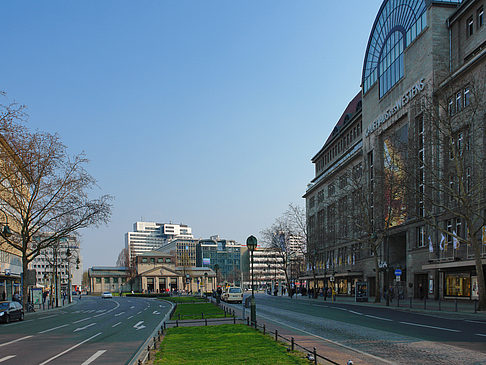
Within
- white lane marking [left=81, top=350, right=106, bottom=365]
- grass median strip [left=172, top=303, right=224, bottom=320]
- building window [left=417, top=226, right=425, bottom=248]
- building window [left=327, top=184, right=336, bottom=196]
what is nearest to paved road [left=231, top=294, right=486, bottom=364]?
grass median strip [left=172, top=303, right=224, bottom=320]

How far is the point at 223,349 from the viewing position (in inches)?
572

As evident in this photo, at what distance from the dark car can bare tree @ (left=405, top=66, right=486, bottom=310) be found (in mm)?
29084

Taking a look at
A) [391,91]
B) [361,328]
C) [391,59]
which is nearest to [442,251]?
[391,91]

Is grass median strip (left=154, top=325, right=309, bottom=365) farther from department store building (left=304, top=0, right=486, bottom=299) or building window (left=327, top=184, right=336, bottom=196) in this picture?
building window (left=327, top=184, right=336, bottom=196)

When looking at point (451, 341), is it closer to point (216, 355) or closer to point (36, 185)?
point (216, 355)

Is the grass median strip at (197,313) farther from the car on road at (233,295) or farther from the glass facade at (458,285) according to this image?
the glass facade at (458,285)

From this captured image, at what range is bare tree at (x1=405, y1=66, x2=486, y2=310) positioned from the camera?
3497cm

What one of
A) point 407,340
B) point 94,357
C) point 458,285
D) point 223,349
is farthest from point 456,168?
point 94,357

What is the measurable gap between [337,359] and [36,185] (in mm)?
42743

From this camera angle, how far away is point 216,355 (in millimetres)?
13391

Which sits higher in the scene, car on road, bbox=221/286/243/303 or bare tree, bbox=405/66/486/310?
bare tree, bbox=405/66/486/310

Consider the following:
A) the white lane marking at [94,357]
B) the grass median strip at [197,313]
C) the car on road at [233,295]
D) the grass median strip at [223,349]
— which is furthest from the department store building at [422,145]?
the white lane marking at [94,357]

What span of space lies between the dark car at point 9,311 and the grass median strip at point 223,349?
18.3m

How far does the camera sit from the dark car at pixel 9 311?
33.2m
